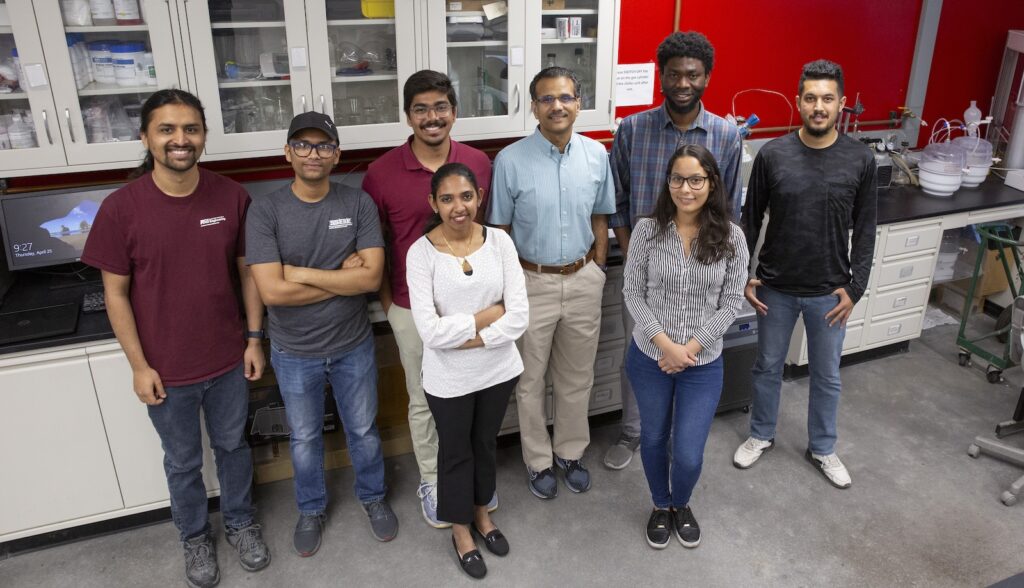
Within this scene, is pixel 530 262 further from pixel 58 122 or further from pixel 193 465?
pixel 58 122

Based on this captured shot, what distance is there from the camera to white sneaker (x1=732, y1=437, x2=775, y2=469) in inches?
119

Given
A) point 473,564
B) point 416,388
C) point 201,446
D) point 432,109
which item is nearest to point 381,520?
point 473,564

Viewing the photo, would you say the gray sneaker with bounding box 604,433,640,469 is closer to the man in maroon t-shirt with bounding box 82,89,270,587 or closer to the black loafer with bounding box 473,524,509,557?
the black loafer with bounding box 473,524,509,557

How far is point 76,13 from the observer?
8.00ft

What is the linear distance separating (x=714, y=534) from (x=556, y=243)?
3.89 ft

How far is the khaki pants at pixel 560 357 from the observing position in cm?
258

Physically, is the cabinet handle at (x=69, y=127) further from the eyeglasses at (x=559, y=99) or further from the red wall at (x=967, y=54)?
the red wall at (x=967, y=54)

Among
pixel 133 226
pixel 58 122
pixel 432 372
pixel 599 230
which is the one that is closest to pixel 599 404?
pixel 599 230

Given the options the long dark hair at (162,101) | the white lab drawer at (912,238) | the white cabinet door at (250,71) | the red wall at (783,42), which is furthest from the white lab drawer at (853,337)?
the long dark hair at (162,101)

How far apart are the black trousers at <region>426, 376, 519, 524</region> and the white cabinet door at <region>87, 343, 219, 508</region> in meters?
0.90

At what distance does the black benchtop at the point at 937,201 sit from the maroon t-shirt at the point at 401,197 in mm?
2256

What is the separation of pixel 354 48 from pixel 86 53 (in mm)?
906

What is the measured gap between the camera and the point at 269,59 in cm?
273

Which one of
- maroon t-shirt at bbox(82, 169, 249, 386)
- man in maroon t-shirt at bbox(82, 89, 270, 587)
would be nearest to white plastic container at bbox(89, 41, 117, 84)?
man in maroon t-shirt at bbox(82, 89, 270, 587)
